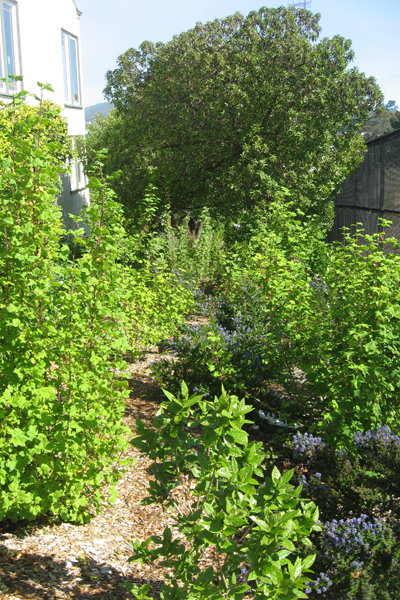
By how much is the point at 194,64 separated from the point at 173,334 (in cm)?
868

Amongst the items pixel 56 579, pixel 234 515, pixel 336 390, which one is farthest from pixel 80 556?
pixel 336 390

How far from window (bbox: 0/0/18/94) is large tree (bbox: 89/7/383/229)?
120 inches

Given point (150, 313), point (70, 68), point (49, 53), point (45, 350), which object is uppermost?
point (70, 68)

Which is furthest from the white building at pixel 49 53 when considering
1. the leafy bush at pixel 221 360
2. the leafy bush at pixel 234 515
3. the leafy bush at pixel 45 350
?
the leafy bush at pixel 234 515

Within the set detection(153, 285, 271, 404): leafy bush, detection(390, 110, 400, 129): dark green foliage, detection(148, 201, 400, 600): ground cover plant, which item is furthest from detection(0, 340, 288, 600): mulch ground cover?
detection(390, 110, 400, 129): dark green foliage

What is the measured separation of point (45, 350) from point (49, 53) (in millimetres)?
12361

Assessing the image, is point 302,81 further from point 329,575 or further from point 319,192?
point 329,575

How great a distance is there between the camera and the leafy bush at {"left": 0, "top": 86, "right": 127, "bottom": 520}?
9.09ft

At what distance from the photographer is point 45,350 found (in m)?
2.93

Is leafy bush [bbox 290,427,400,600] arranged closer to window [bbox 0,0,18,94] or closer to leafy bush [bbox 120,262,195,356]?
leafy bush [bbox 120,262,195,356]

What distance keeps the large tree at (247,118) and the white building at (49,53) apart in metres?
2.40

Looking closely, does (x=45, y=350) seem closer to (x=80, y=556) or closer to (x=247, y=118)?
(x=80, y=556)

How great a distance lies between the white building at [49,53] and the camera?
1148 centimetres

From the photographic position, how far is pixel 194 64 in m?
12.4
